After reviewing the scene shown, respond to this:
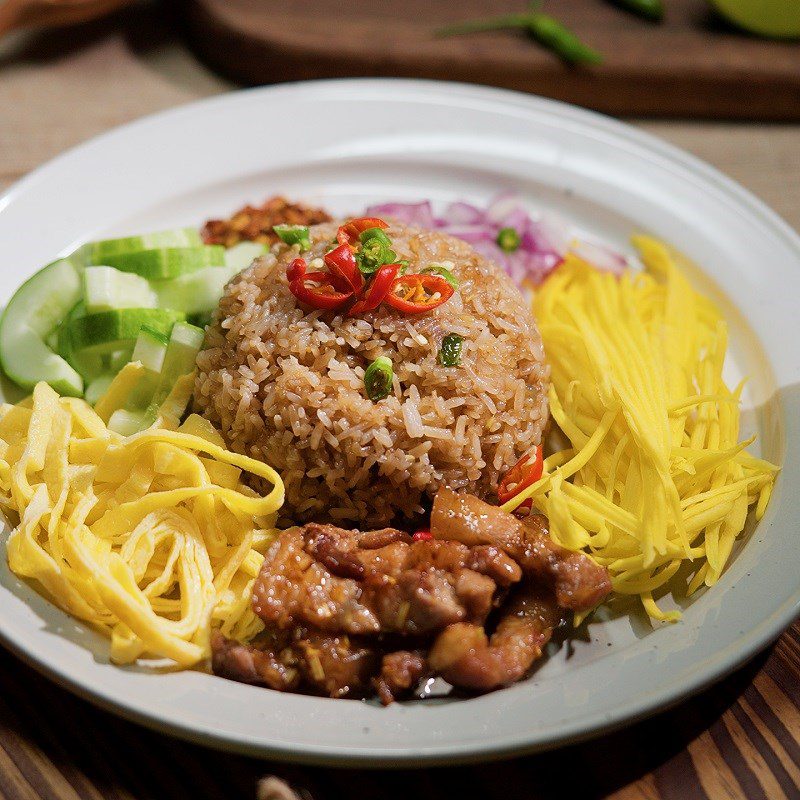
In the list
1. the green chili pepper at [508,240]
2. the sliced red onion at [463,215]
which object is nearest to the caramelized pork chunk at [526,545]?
the green chili pepper at [508,240]

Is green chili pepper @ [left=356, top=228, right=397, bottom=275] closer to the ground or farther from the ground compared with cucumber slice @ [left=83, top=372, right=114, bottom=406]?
farther from the ground

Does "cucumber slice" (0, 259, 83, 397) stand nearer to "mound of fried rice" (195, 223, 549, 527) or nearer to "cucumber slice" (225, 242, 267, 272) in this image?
"mound of fried rice" (195, 223, 549, 527)

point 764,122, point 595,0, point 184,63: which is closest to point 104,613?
point 184,63

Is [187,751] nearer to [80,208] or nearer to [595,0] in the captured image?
[80,208]

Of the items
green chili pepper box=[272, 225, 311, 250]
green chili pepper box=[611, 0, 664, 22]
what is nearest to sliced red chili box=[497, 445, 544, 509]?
green chili pepper box=[272, 225, 311, 250]

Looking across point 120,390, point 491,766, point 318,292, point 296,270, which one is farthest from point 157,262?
point 491,766
